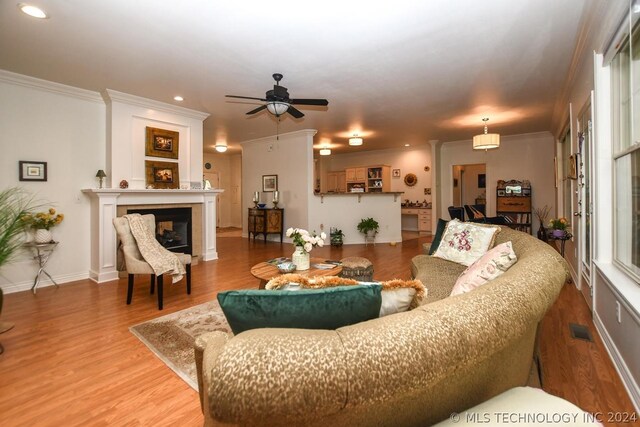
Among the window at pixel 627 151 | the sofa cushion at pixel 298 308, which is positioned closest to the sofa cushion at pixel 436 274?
the window at pixel 627 151

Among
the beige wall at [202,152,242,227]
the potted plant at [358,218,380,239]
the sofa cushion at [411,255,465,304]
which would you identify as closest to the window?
the sofa cushion at [411,255,465,304]

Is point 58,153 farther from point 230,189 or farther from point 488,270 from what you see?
point 230,189

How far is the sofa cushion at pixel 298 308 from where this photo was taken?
86 cm

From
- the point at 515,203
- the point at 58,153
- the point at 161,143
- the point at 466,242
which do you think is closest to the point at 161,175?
the point at 161,143

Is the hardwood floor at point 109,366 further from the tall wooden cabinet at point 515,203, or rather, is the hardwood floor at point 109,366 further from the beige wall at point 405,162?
the beige wall at point 405,162

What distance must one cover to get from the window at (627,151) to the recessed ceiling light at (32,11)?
4211 mm

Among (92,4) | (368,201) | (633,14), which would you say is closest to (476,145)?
(368,201)

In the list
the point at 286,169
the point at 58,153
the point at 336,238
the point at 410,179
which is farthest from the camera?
the point at 410,179

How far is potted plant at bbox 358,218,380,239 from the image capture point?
23.8 ft

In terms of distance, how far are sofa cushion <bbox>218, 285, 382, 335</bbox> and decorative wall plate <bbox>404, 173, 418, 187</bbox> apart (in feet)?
29.9

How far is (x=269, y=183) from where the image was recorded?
309 inches

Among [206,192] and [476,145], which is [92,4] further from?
[476,145]

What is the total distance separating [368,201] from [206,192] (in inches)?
151

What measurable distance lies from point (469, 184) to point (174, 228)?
352 inches
